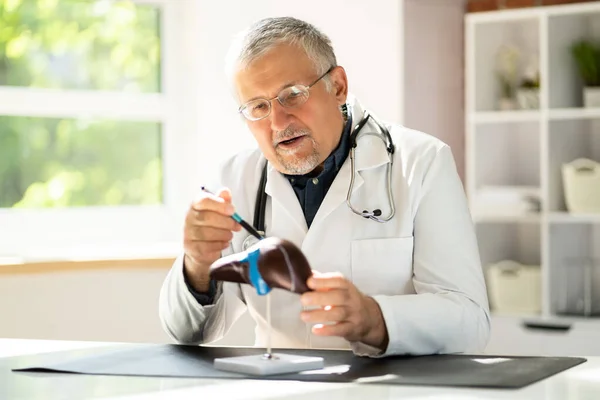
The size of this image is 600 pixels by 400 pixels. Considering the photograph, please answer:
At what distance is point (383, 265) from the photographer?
209 centimetres

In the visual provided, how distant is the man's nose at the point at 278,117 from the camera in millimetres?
2061

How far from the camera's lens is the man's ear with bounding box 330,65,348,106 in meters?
2.17

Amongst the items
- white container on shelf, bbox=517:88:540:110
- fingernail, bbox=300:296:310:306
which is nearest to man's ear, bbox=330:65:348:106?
fingernail, bbox=300:296:310:306

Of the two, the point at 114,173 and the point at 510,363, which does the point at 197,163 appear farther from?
the point at 510,363

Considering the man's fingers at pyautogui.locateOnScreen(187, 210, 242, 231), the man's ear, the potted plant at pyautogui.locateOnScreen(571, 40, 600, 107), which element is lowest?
the man's fingers at pyautogui.locateOnScreen(187, 210, 242, 231)

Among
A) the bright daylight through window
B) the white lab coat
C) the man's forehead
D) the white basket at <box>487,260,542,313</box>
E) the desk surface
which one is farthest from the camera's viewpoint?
the white basket at <box>487,260,542,313</box>

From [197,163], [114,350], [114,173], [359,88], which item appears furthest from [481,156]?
[114,350]

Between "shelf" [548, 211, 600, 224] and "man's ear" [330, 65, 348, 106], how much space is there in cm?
203

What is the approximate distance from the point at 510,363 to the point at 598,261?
282 cm

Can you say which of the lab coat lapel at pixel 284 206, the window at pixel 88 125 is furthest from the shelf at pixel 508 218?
the lab coat lapel at pixel 284 206

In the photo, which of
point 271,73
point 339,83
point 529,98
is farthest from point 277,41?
point 529,98

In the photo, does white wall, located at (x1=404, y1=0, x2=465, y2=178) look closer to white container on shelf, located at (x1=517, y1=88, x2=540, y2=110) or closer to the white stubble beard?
white container on shelf, located at (x1=517, y1=88, x2=540, y2=110)

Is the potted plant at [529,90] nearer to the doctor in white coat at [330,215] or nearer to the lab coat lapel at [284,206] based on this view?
the doctor in white coat at [330,215]

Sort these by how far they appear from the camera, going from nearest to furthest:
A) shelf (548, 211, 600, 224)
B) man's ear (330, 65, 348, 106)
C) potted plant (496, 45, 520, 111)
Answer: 1. man's ear (330, 65, 348, 106)
2. shelf (548, 211, 600, 224)
3. potted plant (496, 45, 520, 111)
